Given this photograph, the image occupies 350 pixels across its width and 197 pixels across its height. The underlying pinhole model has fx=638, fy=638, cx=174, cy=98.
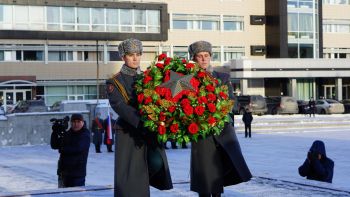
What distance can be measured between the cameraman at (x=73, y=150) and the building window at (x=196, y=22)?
52.3 metres

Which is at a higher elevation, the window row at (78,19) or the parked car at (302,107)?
the window row at (78,19)

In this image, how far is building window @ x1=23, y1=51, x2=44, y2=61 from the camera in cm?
5366

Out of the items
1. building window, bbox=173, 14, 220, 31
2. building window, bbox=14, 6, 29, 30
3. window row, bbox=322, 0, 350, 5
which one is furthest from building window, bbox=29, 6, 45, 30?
window row, bbox=322, 0, 350, 5

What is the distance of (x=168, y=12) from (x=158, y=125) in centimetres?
5563

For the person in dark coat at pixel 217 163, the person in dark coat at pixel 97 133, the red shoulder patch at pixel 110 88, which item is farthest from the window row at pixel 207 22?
the red shoulder patch at pixel 110 88

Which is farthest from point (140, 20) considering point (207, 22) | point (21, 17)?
point (21, 17)

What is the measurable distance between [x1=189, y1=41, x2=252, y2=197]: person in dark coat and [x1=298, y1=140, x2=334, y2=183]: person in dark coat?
3.94 meters

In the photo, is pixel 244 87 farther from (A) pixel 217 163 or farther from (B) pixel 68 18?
(A) pixel 217 163

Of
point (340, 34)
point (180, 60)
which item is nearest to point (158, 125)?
point (180, 60)

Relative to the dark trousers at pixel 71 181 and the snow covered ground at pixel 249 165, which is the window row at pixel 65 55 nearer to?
the snow covered ground at pixel 249 165

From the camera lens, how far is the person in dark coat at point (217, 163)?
5.92 metres

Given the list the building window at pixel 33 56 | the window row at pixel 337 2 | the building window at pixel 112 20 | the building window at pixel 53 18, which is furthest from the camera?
the window row at pixel 337 2

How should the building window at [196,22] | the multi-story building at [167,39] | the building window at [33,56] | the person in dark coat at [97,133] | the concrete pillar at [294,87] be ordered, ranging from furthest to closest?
the concrete pillar at [294,87], the building window at [196,22], the building window at [33,56], the multi-story building at [167,39], the person in dark coat at [97,133]

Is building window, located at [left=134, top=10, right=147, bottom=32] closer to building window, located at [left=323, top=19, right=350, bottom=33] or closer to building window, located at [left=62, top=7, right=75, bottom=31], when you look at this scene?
building window, located at [left=62, top=7, right=75, bottom=31]
